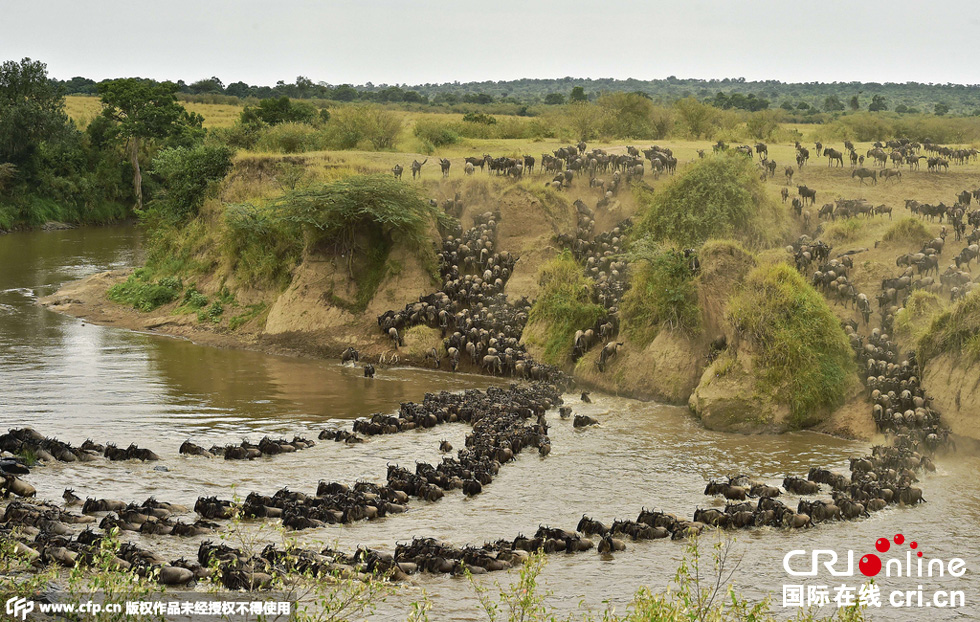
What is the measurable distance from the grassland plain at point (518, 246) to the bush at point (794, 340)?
1.77 ft

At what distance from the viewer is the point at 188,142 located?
178 ft

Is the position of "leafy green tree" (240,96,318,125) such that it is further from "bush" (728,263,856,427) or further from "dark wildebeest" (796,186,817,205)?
"bush" (728,263,856,427)

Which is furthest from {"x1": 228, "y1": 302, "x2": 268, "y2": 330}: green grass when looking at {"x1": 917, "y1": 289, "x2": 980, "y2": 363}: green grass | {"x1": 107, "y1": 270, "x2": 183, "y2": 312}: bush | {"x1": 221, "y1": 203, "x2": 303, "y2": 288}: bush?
{"x1": 917, "y1": 289, "x2": 980, "y2": 363}: green grass

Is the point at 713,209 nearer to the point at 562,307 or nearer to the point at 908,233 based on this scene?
the point at 908,233

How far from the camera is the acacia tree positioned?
2144 inches

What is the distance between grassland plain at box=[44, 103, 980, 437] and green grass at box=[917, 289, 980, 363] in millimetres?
372

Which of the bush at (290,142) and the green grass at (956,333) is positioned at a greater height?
the bush at (290,142)

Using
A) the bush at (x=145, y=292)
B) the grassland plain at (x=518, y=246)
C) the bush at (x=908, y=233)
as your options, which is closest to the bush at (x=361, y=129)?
the grassland plain at (x=518, y=246)

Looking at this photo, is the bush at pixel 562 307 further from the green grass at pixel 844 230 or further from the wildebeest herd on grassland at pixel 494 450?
the green grass at pixel 844 230

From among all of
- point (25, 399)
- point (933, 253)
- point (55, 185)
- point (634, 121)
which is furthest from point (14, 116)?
point (933, 253)

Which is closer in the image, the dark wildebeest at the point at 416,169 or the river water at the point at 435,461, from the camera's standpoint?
the river water at the point at 435,461

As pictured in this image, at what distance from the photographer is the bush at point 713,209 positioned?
24547 mm

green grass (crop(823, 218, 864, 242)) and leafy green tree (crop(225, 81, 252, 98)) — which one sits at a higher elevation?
leafy green tree (crop(225, 81, 252, 98))

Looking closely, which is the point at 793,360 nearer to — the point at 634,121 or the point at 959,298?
the point at 959,298
